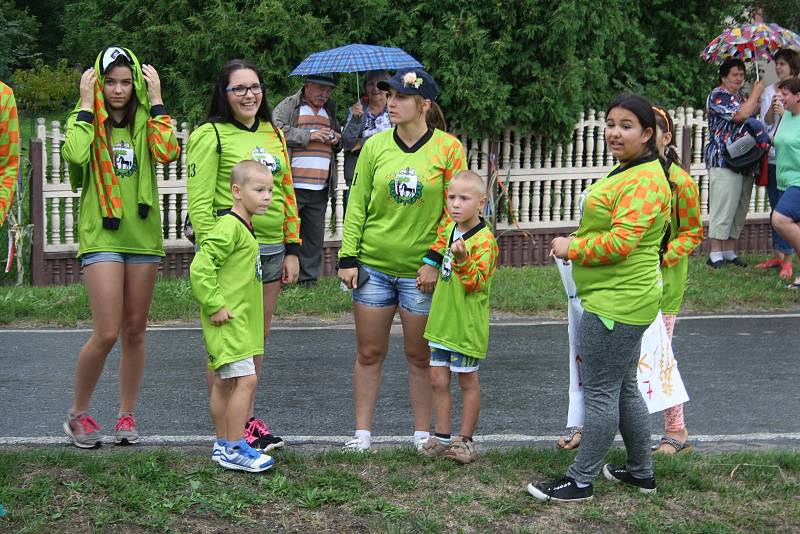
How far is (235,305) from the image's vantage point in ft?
17.7

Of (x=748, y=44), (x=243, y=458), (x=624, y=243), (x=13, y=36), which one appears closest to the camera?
(x=624, y=243)

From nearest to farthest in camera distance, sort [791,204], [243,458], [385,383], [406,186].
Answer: [243,458] → [406,186] → [385,383] → [791,204]

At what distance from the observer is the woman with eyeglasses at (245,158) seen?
5707mm

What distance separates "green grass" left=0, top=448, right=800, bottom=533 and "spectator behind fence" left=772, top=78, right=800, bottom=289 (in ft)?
17.1

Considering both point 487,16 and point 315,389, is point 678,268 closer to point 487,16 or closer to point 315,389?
point 315,389

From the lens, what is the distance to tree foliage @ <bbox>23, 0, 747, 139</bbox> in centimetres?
1240

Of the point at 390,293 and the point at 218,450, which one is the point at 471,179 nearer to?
the point at 390,293

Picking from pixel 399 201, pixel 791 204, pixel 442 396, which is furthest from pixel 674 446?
pixel 791 204

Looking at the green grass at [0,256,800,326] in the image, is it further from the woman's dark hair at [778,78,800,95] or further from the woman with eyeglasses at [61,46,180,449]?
the woman with eyeglasses at [61,46,180,449]

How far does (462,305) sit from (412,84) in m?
1.10

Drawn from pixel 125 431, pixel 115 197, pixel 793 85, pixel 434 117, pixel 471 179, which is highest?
pixel 793 85

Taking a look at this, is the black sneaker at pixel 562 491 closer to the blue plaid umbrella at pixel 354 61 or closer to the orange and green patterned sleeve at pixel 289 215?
the orange and green patterned sleeve at pixel 289 215

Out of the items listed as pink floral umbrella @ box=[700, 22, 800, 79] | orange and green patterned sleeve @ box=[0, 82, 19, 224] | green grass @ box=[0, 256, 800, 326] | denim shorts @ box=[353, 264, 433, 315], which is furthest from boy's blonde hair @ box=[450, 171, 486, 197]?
pink floral umbrella @ box=[700, 22, 800, 79]

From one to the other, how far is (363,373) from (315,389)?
68.3 inches
